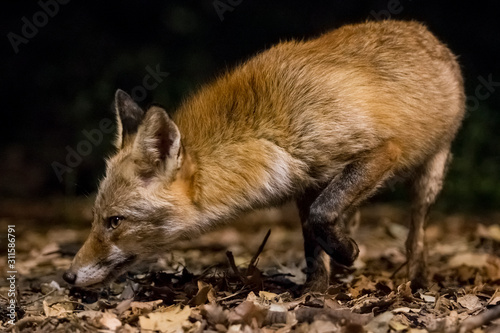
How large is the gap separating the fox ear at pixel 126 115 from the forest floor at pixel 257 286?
921mm

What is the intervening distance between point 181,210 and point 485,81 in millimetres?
6616

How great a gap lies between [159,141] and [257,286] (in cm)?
121

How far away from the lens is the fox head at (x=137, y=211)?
13.1ft

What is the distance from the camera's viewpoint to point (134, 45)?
9602mm

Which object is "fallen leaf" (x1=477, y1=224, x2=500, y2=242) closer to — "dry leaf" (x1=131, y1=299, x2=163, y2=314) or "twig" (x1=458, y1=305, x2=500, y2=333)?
"twig" (x1=458, y1=305, x2=500, y2=333)

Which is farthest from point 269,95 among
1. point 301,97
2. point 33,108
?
point 33,108

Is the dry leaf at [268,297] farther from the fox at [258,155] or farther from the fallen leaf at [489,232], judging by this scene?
the fallen leaf at [489,232]

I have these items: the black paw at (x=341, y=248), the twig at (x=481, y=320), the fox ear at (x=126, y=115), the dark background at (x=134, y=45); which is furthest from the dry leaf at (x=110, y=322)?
the dark background at (x=134, y=45)

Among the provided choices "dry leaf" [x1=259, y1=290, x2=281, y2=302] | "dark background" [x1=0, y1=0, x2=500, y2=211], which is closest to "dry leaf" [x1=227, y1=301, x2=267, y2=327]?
"dry leaf" [x1=259, y1=290, x2=281, y2=302]

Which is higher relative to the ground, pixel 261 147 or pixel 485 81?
pixel 261 147

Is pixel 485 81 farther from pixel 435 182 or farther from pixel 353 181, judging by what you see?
pixel 353 181

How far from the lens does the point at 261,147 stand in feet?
13.5

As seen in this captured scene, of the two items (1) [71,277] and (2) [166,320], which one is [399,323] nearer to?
(2) [166,320]

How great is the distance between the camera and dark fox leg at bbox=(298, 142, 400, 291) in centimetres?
407
